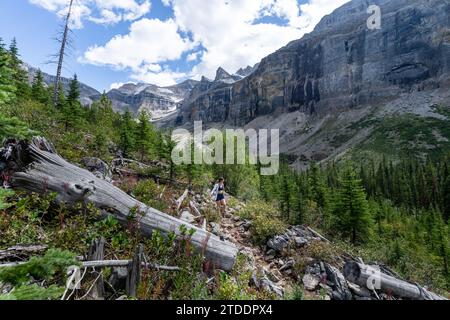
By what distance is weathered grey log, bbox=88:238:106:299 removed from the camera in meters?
3.97

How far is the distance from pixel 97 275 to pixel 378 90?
184 metres

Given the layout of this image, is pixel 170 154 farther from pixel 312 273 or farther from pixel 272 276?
pixel 312 273

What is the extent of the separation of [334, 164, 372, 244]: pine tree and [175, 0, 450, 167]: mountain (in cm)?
9780

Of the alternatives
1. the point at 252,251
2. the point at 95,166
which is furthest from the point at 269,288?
the point at 95,166

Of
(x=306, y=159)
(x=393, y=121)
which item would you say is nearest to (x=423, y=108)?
(x=393, y=121)

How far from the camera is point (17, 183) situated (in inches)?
247

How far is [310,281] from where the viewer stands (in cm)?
758

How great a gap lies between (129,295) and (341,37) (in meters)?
216

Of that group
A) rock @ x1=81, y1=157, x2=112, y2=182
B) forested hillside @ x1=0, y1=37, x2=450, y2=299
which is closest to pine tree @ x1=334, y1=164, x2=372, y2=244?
forested hillside @ x1=0, y1=37, x2=450, y2=299

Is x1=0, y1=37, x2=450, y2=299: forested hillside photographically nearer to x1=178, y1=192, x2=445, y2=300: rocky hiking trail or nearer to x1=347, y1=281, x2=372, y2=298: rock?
x1=178, y1=192, x2=445, y2=300: rocky hiking trail

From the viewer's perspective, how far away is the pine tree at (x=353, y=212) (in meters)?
20.4

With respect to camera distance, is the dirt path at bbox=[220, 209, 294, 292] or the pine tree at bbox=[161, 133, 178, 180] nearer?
the dirt path at bbox=[220, 209, 294, 292]
